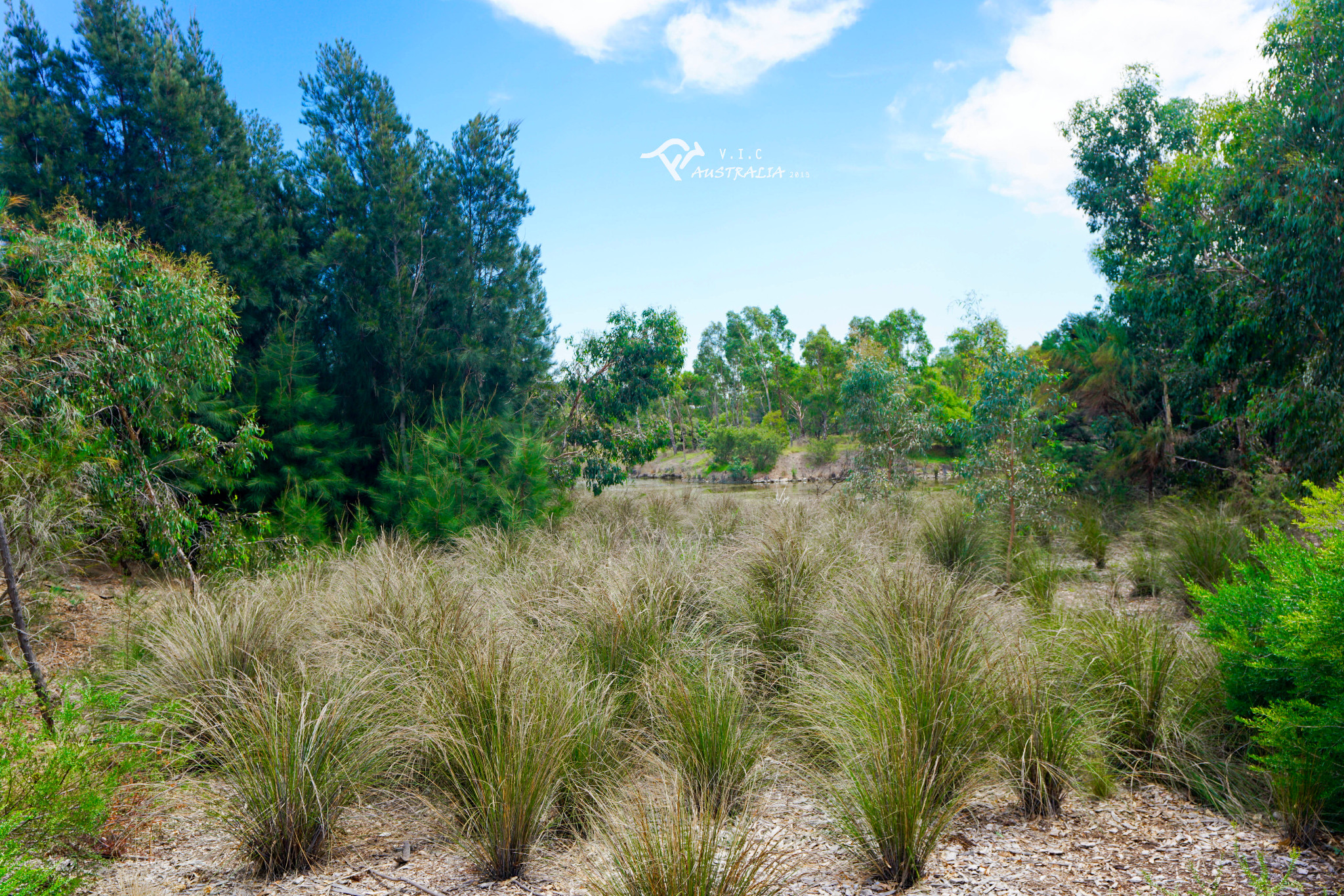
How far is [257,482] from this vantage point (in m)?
8.27

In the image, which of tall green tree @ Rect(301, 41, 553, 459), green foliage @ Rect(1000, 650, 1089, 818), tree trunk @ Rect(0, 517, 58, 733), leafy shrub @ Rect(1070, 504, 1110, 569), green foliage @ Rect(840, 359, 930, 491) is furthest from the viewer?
green foliage @ Rect(840, 359, 930, 491)

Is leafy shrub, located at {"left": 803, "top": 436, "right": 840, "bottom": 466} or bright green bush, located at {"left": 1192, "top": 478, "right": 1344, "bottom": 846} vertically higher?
leafy shrub, located at {"left": 803, "top": 436, "right": 840, "bottom": 466}

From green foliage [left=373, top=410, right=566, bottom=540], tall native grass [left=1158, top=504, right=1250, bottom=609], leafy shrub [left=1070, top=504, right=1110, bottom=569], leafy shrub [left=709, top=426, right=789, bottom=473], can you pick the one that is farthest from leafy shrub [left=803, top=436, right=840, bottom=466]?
tall native grass [left=1158, top=504, right=1250, bottom=609]

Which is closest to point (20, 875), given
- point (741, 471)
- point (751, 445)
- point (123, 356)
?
point (123, 356)

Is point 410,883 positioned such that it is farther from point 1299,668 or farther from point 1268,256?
point 1268,256

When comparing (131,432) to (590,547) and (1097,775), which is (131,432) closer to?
(590,547)

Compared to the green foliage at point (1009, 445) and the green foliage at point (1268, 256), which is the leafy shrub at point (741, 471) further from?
the green foliage at point (1009, 445)

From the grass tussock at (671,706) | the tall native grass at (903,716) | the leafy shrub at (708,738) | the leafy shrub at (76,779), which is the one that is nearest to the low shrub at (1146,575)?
the grass tussock at (671,706)

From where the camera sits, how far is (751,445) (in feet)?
106

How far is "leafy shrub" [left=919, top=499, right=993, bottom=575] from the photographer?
7402 mm

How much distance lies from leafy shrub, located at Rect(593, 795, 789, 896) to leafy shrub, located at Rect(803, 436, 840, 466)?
89.1 feet

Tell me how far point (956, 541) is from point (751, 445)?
24.7m

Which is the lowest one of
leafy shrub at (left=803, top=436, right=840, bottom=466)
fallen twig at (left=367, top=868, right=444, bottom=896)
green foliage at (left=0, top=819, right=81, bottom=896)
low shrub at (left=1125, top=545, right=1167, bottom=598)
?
fallen twig at (left=367, top=868, right=444, bottom=896)

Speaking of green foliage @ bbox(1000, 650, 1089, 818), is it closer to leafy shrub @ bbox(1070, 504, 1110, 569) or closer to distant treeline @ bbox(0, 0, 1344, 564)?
distant treeline @ bbox(0, 0, 1344, 564)
